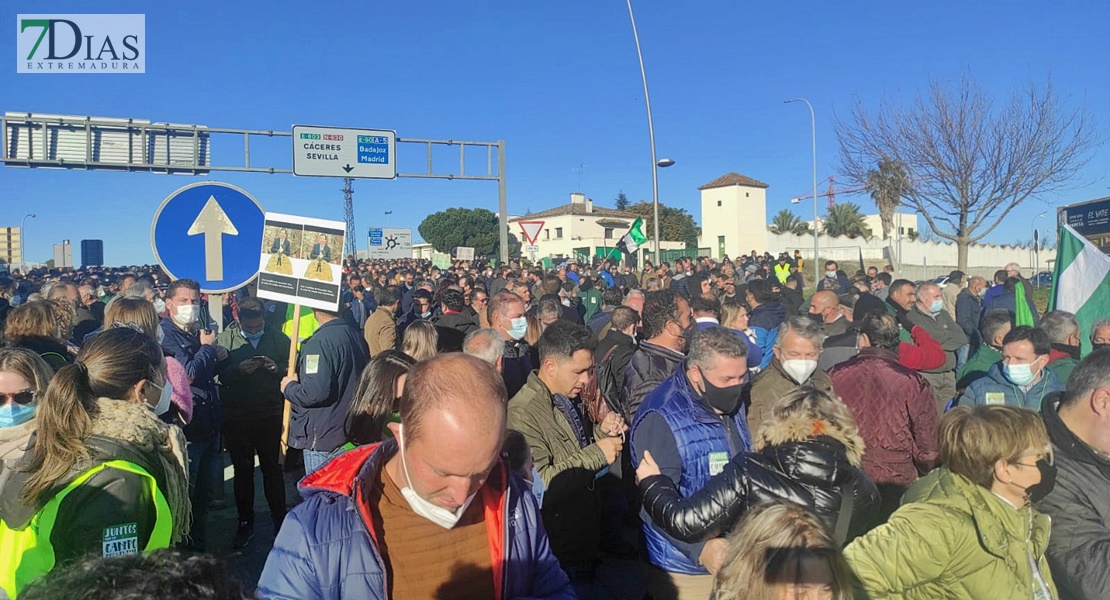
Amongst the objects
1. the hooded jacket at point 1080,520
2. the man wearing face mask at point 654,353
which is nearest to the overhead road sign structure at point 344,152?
the man wearing face mask at point 654,353

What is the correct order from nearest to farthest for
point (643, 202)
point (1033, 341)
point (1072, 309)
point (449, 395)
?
1. point (449, 395)
2. point (1033, 341)
3. point (1072, 309)
4. point (643, 202)

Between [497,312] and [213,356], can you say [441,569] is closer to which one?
[213,356]

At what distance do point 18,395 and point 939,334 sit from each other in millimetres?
7641

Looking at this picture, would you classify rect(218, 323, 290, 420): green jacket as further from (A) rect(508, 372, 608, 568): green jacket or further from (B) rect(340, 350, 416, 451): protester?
(A) rect(508, 372, 608, 568): green jacket

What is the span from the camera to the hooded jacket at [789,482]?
2701 mm

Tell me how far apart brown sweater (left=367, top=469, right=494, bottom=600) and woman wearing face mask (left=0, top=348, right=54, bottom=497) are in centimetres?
163

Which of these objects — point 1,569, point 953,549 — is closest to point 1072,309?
point 953,549

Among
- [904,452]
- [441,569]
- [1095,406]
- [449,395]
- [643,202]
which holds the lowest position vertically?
[904,452]

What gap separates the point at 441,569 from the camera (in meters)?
1.98

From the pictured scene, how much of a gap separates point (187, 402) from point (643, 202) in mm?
78159

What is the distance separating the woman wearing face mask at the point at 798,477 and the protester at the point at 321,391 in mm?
2627

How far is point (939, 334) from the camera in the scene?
734 centimetres

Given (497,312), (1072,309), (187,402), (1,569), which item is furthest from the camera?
(497,312)

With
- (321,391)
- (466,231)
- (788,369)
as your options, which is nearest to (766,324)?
(788,369)
